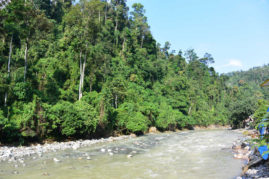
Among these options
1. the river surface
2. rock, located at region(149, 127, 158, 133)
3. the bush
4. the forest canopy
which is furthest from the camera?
rock, located at region(149, 127, 158, 133)

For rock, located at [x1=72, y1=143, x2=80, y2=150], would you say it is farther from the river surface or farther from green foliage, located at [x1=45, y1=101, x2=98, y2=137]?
the river surface

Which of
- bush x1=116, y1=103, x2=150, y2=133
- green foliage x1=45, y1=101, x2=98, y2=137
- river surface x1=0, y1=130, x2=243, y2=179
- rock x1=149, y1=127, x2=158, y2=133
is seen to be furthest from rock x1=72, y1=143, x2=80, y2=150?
rock x1=149, y1=127, x2=158, y2=133

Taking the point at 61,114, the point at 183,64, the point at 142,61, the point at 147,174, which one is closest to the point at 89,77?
the point at 61,114

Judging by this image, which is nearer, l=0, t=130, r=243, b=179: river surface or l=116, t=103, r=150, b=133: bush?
l=0, t=130, r=243, b=179: river surface

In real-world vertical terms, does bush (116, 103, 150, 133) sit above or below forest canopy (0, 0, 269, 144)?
below

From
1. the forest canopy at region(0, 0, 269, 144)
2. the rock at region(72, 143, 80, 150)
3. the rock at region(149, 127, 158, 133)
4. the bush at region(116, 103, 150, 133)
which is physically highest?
the forest canopy at region(0, 0, 269, 144)

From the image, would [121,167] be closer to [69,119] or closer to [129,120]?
[69,119]

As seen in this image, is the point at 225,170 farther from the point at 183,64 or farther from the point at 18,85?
the point at 183,64

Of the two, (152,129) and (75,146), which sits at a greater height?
(75,146)

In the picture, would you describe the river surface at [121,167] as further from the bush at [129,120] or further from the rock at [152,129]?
the rock at [152,129]

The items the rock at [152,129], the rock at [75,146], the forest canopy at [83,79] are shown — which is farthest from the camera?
the rock at [152,129]


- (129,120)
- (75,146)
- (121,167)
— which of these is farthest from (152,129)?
(121,167)

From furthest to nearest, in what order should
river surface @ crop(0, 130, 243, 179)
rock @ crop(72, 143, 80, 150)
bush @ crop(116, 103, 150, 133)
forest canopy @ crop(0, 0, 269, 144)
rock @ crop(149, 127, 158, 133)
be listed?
rock @ crop(149, 127, 158, 133) < bush @ crop(116, 103, 150, 133) < forest canopy @ crop(0, 0, 269, 144) < rock @ crop(72, 143, 80, 150) < river surface @ crop(0, 130, 243, 179)

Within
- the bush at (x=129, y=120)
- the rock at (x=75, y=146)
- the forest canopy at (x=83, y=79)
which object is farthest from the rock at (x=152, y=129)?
the rock at (x=75, y=146)
